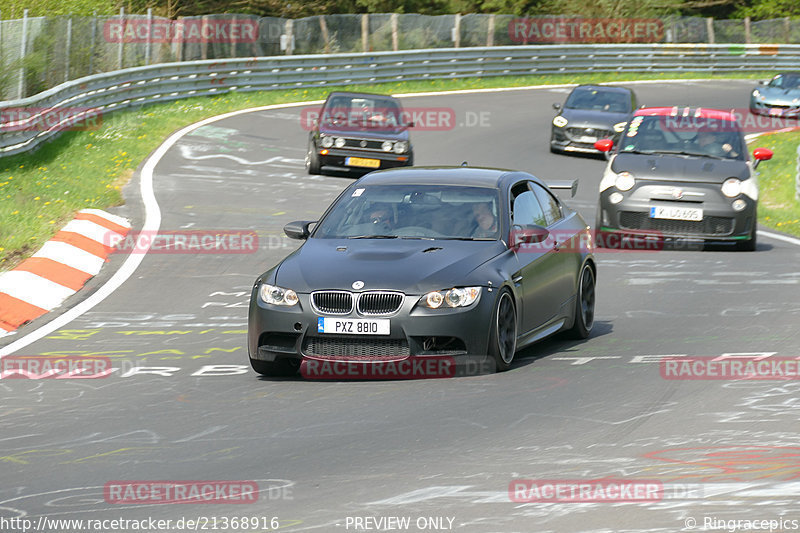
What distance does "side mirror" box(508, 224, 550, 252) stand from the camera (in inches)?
403

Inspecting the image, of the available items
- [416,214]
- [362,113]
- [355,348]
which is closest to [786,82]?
[362,113]

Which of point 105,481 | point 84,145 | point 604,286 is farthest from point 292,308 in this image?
point 84,145

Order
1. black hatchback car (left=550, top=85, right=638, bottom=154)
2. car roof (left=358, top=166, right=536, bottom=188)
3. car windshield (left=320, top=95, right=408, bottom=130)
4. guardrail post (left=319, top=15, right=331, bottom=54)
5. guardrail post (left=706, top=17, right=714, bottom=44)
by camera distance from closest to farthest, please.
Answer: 1. car roof (left=358, top=166, right=536, bottom=188)
2. car windshield (left=320, top=95, right=408, bottom=130)
3. black hatchback car (left=550, top=85, right=638, bottom=154)
4. guardrail post (left=319, top=15, right=331, bottom=54)
5. guardrail post (left=706, top=17, right=714, bottom=44)

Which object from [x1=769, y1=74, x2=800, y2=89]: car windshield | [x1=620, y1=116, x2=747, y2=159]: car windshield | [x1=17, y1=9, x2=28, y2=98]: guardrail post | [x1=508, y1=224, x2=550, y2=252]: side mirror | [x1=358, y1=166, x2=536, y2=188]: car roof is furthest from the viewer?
[x1=769, y1=74, x2=800, y2=89]: car windshield

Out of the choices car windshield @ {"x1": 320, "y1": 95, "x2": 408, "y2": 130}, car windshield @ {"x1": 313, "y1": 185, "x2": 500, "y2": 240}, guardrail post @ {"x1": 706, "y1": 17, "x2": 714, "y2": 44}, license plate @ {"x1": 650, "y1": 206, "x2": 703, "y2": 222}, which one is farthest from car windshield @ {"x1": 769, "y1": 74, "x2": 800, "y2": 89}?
car windshield @ {"x1": 313, "y1": 185, "x2": 500, "y2": 240}

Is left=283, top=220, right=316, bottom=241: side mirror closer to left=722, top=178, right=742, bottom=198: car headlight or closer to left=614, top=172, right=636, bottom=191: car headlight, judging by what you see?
left=614, top=172, right=636, bottom=191: car headlight

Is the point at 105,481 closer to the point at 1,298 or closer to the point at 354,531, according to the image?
the point at 354,531

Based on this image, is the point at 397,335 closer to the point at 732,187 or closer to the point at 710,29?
the point at 732,187

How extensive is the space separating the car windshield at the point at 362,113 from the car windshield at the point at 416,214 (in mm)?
14050

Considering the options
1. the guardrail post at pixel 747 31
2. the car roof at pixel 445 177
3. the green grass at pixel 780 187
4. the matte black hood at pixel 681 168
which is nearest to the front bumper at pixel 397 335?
the car roof at pixel 445 177

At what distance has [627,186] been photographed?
17328 millimetres

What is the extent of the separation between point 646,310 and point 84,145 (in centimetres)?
1461

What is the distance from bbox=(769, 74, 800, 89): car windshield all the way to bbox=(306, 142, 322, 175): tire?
20.0 meters

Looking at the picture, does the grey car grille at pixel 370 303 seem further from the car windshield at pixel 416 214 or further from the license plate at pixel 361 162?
the license plate at pixel 361 162
